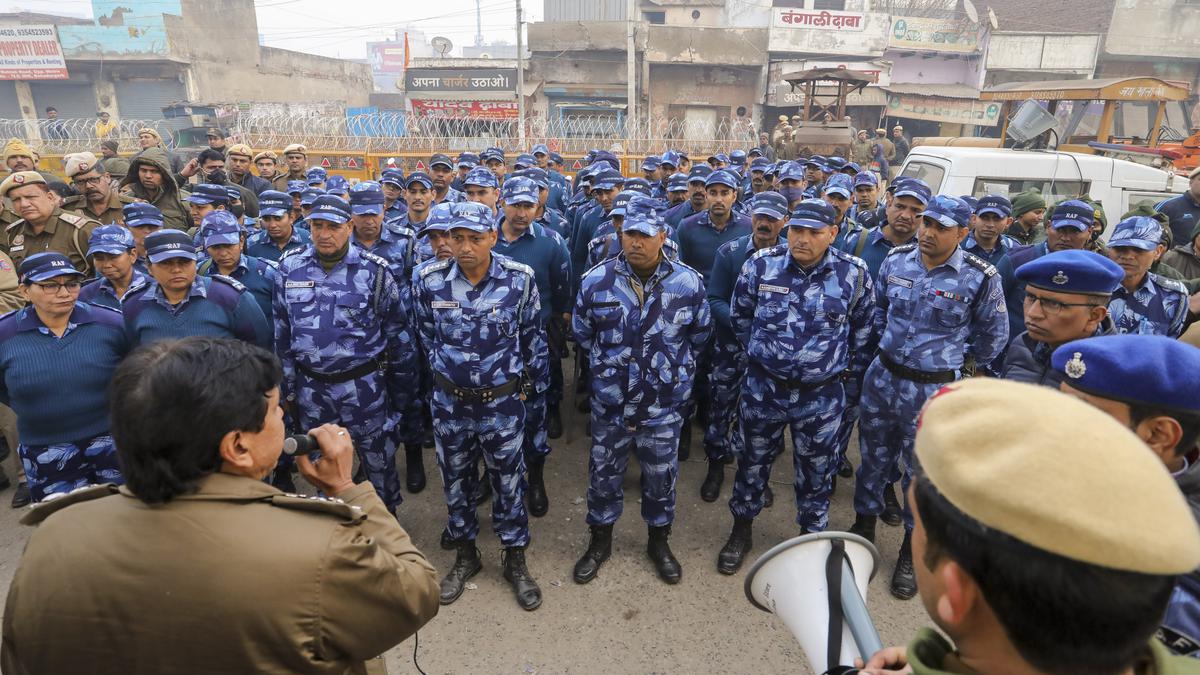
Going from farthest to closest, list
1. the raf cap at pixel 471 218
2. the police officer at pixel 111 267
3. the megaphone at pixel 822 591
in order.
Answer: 1. the police officer at pixel 111 267
2. the raf cap at pixel 471 218
3. the megaphone at pixel 822 591

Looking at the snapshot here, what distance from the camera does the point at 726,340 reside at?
472 cm

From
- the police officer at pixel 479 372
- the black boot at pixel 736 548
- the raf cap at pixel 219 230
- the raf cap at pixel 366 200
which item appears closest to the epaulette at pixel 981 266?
the black boot at pixel 736 548

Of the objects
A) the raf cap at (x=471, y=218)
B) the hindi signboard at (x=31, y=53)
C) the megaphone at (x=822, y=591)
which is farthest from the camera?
the hindi signboard at (x=31, y=53)

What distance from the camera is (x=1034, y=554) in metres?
0.79

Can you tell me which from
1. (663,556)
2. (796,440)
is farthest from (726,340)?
(663,556)

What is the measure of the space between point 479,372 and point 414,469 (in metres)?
1.80

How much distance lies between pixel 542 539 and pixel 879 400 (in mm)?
2282

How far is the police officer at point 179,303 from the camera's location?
336 centimetres

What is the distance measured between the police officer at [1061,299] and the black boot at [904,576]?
145cm

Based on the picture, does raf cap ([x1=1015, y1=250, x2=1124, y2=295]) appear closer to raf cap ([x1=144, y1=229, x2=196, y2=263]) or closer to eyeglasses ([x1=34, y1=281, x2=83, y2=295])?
raf cap ([x1=144, y1=229, x2=196, y2=263])

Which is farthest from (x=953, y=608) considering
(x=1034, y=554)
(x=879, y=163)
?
(x=879, y=163)

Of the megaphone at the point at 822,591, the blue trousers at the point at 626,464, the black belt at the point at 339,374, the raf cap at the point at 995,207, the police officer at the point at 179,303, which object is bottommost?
the blue trousers at the point at 626,464

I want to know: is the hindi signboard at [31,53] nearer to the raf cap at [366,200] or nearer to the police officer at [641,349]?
the raf cap at [366,200]

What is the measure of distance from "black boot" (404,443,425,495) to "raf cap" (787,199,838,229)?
3153 millimetres
